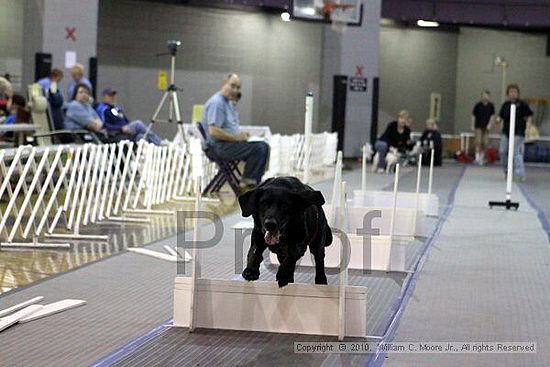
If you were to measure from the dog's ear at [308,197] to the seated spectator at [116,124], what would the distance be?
25.7 feet

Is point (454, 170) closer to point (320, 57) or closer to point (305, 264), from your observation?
point (320, 57)

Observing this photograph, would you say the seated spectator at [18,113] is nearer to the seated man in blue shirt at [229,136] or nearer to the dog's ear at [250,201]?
the seated man in blue shirt at [229,136]

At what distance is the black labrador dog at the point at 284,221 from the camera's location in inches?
171

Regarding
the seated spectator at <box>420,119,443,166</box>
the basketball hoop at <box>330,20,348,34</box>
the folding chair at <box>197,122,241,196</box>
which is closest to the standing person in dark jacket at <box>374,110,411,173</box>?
the seated spectator at <box>420,119,443,166</box>

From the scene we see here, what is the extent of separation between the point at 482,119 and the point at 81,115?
11.2 meters

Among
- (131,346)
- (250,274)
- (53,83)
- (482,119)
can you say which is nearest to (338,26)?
(482,119)

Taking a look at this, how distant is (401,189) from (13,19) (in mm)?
6408

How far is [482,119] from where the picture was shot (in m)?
20.7

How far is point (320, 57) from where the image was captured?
20922mm

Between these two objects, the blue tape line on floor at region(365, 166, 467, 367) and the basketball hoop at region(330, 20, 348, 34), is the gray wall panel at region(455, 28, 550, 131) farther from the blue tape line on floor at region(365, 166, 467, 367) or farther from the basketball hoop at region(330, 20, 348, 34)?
the blue tape line on floor at region(365, 166, 467, 367)

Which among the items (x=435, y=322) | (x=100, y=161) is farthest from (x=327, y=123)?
(x=435, y=322)

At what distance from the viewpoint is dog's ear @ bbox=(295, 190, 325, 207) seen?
14.4 ft

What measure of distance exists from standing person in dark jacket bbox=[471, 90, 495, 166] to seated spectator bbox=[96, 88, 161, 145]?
9.59 metres

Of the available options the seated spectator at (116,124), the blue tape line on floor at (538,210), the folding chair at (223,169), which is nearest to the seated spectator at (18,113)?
the seated spectator at (116,124)
